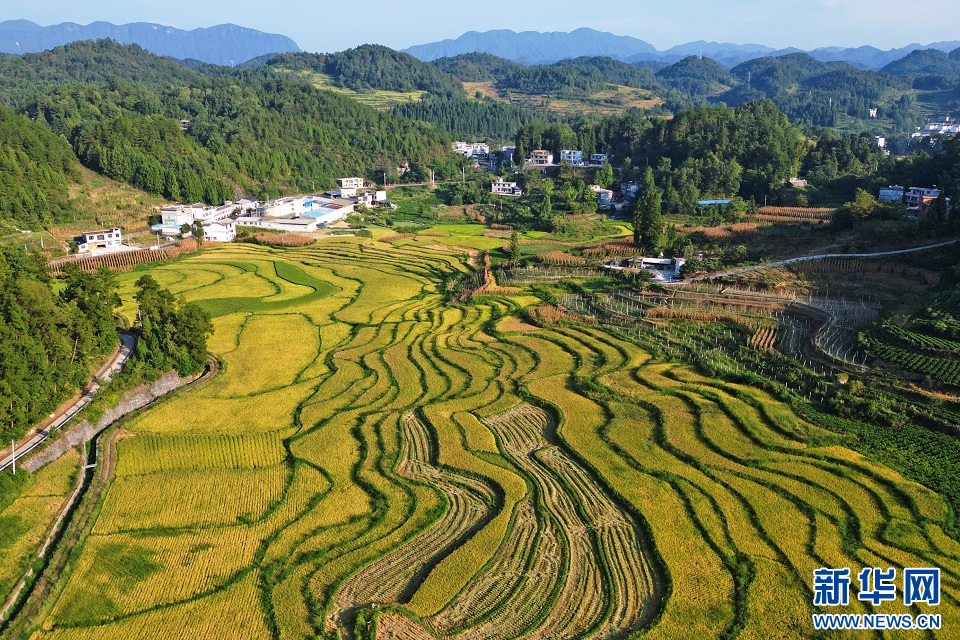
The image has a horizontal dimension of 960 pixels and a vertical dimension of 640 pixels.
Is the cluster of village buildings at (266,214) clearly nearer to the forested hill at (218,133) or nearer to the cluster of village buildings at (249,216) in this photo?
the cluster of village buildings at (249,216)

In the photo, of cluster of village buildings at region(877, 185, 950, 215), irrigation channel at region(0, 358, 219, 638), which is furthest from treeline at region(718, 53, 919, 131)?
irrigation channel at region(0, 358, 219, 638)

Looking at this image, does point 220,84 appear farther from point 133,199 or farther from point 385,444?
point 385,444

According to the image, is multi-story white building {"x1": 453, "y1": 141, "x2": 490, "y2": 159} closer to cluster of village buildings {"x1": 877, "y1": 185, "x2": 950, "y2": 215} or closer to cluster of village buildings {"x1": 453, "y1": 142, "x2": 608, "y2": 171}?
cluster of village buildings {"x1": 453, "y1": 142, "x2": 608, "y2": 171}

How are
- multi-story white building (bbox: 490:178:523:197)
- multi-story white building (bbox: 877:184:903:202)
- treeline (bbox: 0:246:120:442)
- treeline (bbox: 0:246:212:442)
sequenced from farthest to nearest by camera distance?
1. multi-story white building (bbox: 490:178:523:197)
2. multi-story white building (bbox: 877:184:903:202)
3. treeline (bbox: 0:246:212:442)
4. treeline (bbox: 0:246:120:442)

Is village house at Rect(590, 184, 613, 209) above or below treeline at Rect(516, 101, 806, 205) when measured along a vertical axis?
below

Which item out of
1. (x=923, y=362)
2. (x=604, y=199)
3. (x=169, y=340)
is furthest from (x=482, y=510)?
(x=604, y=199)

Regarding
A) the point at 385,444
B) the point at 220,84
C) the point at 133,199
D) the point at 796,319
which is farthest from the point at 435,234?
the point at 220,84

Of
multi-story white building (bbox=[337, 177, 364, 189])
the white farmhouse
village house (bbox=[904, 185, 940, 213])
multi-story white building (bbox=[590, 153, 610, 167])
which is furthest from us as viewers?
multi-story white building (bbox=[590, 153, 610, 167])

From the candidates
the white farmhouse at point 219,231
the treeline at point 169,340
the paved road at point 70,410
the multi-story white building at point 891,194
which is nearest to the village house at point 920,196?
the multi-story white building at point 891,194
